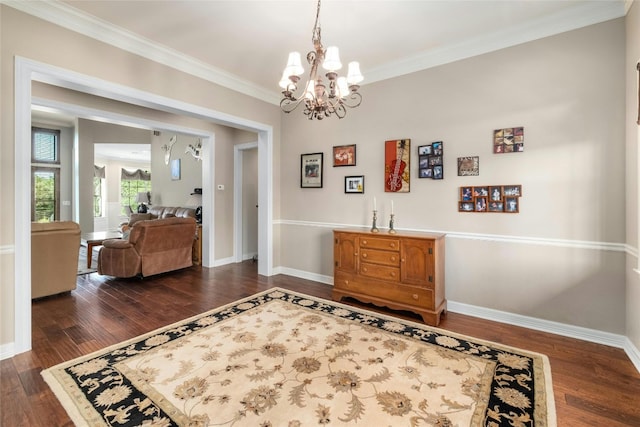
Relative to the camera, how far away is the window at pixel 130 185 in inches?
419

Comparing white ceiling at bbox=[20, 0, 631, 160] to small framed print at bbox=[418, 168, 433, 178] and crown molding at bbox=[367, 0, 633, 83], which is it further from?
small framed print at bbox=[418, 168, 433, 178]

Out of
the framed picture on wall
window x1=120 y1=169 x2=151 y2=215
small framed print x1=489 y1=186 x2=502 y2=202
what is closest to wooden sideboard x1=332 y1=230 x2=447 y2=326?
small framed print x1=489 y1=186 x2=502 y2=202

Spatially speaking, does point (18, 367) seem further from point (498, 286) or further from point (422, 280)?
point (498, 286)

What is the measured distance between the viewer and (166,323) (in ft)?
9.49

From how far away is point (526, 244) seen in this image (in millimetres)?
2846

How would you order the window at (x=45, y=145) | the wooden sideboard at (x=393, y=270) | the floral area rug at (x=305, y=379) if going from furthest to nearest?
the window at (x=45, y=145), the wooden sideboard at (x=393, y=270), the floral area rug at (x=305, y=379)

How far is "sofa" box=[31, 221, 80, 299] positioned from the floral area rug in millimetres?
2015

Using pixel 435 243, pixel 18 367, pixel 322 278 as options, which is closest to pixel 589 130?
pixel 435 243

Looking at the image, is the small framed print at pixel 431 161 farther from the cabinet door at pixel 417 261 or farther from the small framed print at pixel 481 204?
the cabinet door at pixel 417 261

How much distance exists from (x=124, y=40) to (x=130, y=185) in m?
9.58

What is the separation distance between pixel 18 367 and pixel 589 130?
4975mm

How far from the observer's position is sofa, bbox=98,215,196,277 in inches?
170

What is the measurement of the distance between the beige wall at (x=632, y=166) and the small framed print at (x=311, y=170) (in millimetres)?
3173

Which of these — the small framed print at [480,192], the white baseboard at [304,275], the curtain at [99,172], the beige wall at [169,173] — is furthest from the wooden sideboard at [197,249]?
the curtain at [99,172]
